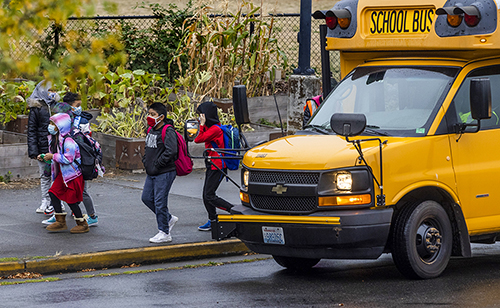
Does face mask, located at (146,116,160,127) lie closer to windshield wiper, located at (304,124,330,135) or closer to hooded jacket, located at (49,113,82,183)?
hooded jacket, located at (49,113,82,183)

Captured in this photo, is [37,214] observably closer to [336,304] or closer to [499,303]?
[336,304]

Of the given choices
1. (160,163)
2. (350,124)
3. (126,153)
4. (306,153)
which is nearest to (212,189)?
(160,163)

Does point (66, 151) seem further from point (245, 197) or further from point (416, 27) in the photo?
point (416, 27)

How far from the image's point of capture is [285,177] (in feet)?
24.0

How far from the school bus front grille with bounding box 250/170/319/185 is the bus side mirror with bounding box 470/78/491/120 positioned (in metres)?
1.61

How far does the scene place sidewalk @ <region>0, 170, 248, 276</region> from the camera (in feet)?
28.0

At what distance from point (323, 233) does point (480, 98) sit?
75.6 inches

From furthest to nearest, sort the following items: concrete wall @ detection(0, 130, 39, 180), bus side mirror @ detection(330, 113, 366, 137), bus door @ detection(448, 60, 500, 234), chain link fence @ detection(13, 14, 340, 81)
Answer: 1. concrete wall @ detection(0, 130, 39, 180)
2. bus door @ detection(448, 60, 500, 234)
3. bus side mirror @ detection(330, 113, 366, 137)
4. chain link fence @ detection(13, 14, 340, 81)

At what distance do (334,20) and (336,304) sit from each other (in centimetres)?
337

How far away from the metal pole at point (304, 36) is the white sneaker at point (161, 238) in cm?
538

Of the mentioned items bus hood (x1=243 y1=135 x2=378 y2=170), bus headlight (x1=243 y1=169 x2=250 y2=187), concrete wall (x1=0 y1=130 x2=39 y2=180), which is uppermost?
bus hood (x1=243 y1=135 x2=378 y2=170)

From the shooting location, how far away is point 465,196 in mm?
7625

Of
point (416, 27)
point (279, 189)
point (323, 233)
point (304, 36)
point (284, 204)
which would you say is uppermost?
point (304, 36)

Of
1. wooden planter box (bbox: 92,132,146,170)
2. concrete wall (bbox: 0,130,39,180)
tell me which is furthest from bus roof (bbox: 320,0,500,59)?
concrete wall (bbox: 0,130,39,180)
